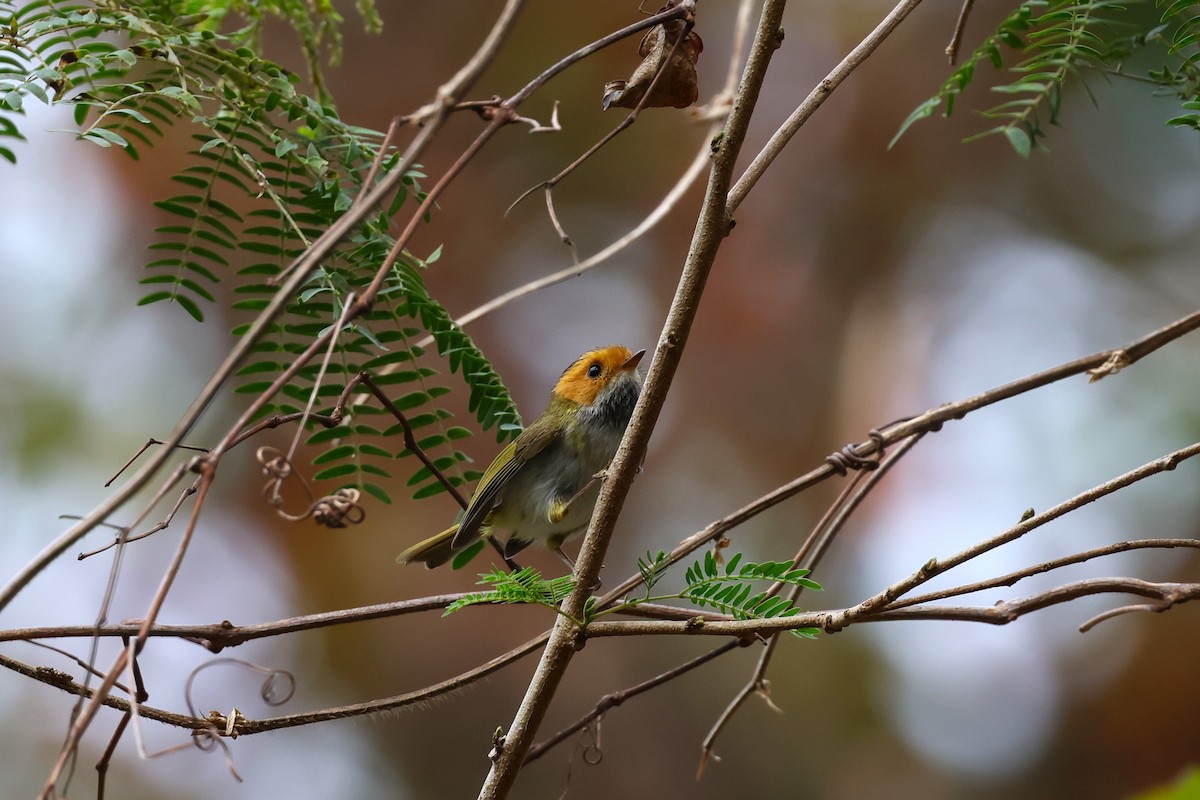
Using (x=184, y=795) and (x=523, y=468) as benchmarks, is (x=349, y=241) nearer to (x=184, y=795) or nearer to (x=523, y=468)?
(x=523, y=468)

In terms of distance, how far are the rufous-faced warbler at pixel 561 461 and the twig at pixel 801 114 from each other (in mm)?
1627

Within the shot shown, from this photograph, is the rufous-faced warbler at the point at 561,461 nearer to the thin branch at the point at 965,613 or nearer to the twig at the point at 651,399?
the twig at the point at 651,399

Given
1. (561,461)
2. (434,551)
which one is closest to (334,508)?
(434,551)

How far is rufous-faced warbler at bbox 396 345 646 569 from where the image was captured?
288cm

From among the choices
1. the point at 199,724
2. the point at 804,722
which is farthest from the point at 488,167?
the point at 199,724

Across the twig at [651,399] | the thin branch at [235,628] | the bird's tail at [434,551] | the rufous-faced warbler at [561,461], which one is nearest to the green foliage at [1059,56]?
the twig at [651,399]

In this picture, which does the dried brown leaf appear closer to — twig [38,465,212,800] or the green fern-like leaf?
the green fern-like leaf

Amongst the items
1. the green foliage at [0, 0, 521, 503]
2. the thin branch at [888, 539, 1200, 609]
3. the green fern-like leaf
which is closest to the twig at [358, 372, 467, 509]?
the green foliage at [0, 0, 521, 503]

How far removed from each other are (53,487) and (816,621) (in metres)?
3.99

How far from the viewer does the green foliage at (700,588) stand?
4.27 feet

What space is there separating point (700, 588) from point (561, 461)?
169 centimetres

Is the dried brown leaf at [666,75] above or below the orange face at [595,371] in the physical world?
below

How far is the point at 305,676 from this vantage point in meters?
4.25

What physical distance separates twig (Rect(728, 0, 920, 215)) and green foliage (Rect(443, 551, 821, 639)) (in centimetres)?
48
